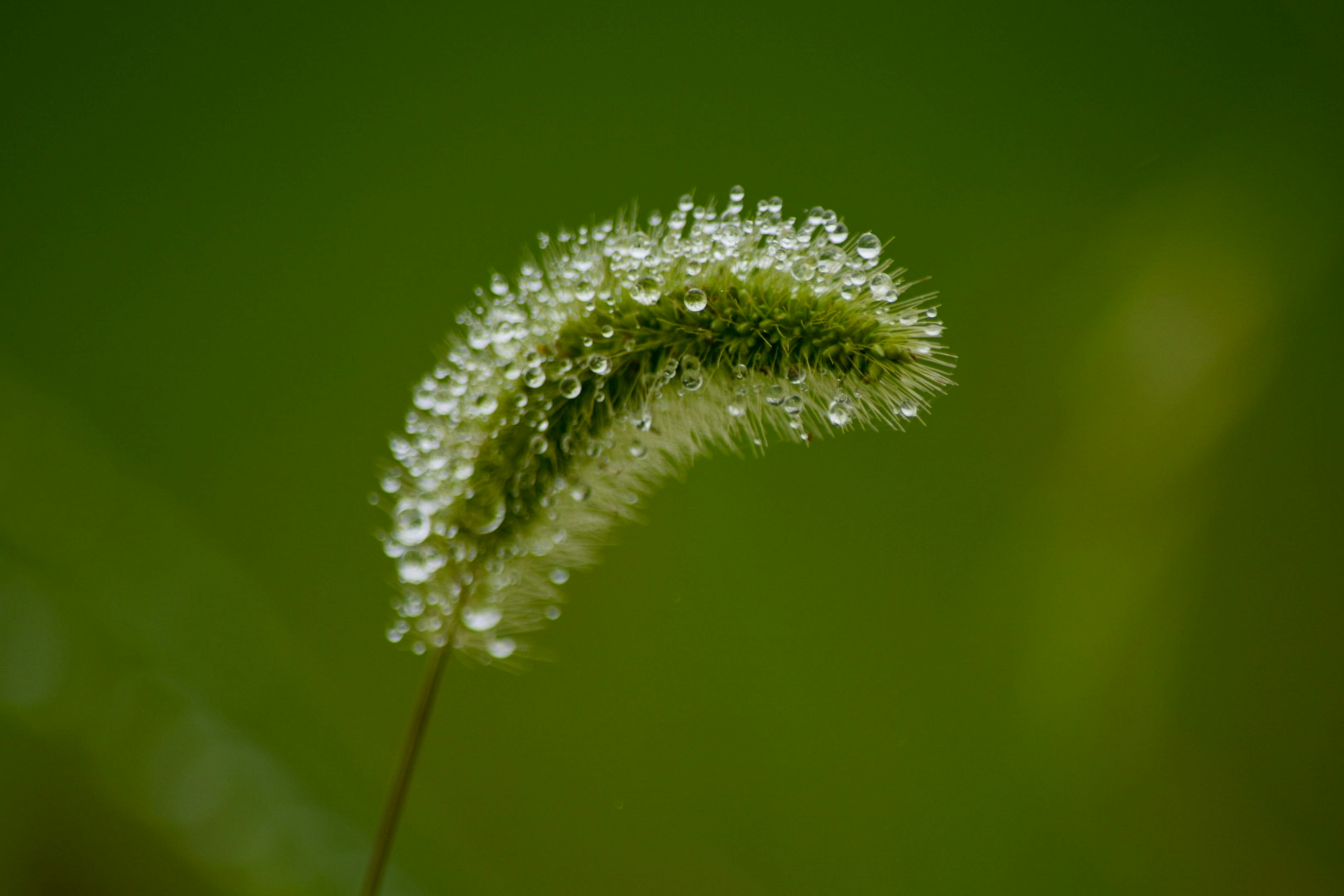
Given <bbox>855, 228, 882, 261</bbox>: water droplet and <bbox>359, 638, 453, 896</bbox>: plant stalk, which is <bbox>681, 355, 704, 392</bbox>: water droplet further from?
<bbox>359, 638, 453, 896</bbox>: plant stalk

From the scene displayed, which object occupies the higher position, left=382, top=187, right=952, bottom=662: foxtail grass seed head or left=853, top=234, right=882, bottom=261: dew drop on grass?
left=853, top=234, right=882, bottom=261: dew drop on grass

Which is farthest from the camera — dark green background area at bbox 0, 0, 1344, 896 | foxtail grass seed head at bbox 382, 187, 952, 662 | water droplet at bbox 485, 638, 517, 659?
dark green background area at bbox 0, 0, 1344, 896

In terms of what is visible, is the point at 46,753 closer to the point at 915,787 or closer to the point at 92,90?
the point at 92,90

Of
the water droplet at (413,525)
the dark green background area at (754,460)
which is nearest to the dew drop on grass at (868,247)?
the water droplet at (413,525)

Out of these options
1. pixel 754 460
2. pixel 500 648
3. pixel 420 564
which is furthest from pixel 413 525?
pixel 754 460

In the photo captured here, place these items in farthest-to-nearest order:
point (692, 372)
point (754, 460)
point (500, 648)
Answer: point (754, 460)
point (500, 648)
point (692, 372)

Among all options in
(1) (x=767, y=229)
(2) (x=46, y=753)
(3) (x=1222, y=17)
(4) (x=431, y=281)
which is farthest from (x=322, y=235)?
(3) (x=1222, y=17)

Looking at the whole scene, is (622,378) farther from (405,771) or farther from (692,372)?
(405,771)

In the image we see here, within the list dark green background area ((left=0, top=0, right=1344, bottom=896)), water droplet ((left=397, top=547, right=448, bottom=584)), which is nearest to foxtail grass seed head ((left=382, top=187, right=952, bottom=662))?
water droplet ((left=397, top=547, right=448, bottom=584))
